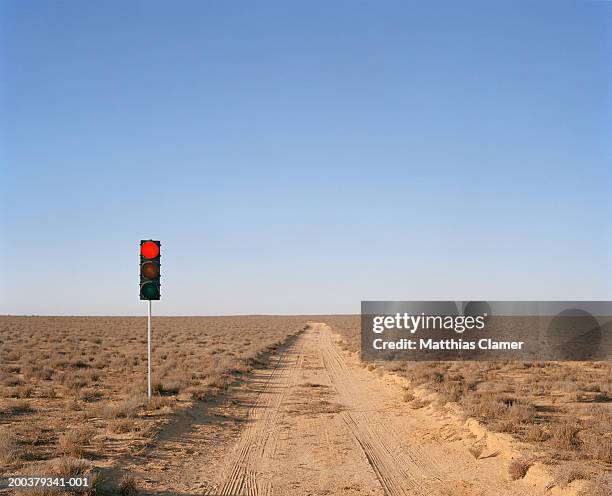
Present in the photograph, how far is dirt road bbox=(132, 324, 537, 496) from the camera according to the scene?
28.2 ft

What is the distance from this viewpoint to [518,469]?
8.95 m

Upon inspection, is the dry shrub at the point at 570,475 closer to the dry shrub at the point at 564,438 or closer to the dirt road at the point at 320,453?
the dirt road at the point at 320,453

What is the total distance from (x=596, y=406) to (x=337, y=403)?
736 centimetres

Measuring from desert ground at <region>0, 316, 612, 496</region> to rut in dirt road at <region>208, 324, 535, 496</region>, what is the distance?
33mm

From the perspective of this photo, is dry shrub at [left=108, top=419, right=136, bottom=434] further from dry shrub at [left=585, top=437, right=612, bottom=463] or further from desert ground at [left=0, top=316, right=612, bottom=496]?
dry shrub at [left=585, top=437, right=612, bottom=463]

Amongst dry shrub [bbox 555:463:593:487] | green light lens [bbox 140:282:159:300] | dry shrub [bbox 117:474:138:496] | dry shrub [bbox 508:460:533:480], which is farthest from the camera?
green light lens [bbox 140:282:159:300]

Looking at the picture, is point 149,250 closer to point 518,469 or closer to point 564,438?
point 518,469

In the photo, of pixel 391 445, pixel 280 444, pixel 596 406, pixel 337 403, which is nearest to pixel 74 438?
pixel 280 444

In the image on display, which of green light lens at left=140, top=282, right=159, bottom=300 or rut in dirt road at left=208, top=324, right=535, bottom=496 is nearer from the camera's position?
rut in dirt road at left=208, top=324, right=535, bottom=496

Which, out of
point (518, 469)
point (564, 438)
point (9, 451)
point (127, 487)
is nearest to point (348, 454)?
point (518, 469)

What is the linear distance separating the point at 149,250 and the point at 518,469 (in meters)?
10.8

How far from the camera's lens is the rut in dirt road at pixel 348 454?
8.60m

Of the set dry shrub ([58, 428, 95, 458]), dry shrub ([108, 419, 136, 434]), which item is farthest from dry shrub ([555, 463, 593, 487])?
dry shrub ([108, 419, 136, 434])

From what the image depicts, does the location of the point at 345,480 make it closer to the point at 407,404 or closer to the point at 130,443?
the point at 130,443
